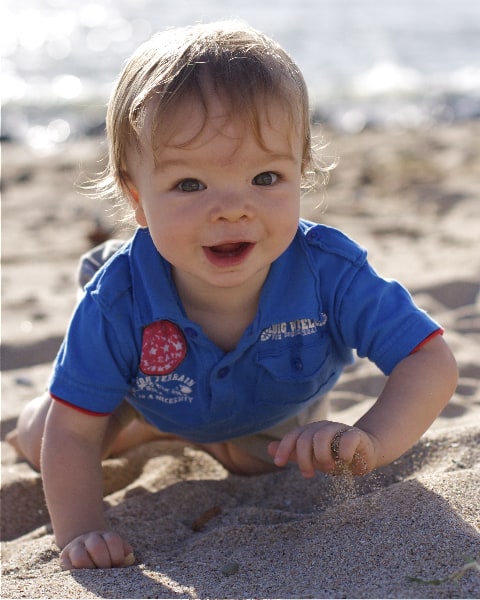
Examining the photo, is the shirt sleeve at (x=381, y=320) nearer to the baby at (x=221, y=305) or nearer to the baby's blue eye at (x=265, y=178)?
the baby at (x=221, y=305)

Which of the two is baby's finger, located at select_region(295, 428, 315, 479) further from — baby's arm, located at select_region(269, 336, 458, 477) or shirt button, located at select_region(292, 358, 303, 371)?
shirt button, located at select_region(292, 358, 303, 371)

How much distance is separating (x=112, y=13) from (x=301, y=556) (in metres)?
19.2

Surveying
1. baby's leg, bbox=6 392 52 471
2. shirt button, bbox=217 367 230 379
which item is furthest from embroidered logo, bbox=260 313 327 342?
baby's leg, bbox=6 392 52 471

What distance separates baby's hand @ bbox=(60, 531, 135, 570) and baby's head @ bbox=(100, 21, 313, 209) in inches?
36.4

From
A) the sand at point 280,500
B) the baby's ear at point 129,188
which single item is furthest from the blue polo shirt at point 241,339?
the sand at point 280,500

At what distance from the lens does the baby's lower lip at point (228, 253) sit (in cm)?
211

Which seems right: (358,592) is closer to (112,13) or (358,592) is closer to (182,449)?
(182,449)

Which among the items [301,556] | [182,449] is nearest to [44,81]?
[182,449]

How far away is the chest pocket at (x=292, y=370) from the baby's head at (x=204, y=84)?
532mm

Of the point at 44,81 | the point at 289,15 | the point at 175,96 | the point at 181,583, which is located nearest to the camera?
the point at 181,583

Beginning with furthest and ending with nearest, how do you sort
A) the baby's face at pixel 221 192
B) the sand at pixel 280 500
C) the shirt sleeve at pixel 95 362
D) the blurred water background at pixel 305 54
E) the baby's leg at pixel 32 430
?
1. the blurred water background at pixel 305 54
2. the baby's leg at pixel 32 430
3. the shirt sleeve at pixel 95 362
4. the baby's face at pixel 221 192
5. the sand at pixel 280 500

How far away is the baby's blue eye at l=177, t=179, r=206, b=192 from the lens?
2.05 metres

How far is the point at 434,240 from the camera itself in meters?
4.84

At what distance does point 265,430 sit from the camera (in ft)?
8.56
